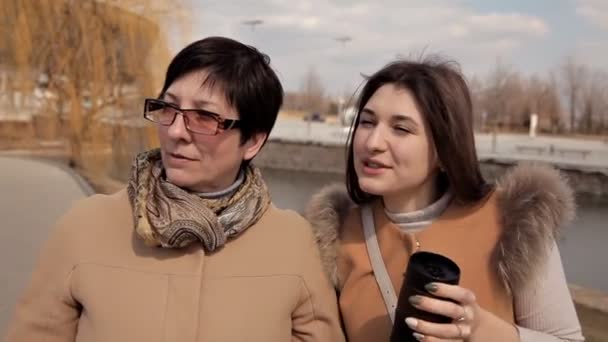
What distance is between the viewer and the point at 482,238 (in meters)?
1.41

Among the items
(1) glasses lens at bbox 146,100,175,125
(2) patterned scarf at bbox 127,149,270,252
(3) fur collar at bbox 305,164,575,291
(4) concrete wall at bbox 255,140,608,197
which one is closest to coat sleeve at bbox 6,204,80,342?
(2) patterned scarf at bbox 127,149,270,252

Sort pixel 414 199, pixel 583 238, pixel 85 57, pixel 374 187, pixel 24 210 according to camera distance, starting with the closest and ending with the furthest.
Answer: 1. pixel 374 187
2. pixel 414 199
3. pixel 24 210
4. pixel 85 57
5. pixel 583 238

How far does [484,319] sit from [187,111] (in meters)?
0.88

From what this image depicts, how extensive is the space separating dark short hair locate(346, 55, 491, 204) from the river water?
1.27 feet

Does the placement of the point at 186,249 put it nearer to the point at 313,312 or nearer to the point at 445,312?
the point at 313,312

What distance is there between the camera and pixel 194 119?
1.30m

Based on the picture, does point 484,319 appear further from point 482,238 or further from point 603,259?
point 603,259

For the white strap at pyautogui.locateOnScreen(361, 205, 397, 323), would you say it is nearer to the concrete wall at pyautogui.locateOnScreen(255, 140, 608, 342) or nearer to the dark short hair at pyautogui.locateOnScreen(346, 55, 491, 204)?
the dark short hair at pyautogui.locateOnScreen(346, 55, 491, 204)

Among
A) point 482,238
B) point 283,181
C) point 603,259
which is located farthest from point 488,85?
point 482,238

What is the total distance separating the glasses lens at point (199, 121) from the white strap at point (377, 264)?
552mm

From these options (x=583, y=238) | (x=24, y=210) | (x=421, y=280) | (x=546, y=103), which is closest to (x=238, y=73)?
(x=421, y=280)

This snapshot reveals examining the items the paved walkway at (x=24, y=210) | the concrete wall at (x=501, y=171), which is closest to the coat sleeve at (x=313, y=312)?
the concrete wall at (x=501, y=171)

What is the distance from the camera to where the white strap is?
1396 mm

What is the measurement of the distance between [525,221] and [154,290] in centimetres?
96
